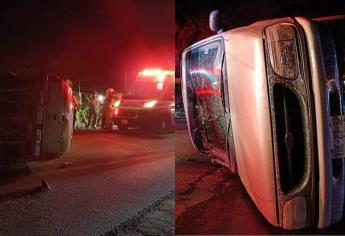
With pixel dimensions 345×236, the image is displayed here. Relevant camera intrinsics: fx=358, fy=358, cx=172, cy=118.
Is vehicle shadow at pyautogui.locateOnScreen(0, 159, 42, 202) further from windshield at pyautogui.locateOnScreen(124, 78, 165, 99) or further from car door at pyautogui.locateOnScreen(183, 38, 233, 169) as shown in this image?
car door at pyautogui.locateOnScreen(183, 38, 233, 169)

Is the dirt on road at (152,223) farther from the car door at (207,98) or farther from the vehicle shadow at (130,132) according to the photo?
the vehicle shadow at (130,132)

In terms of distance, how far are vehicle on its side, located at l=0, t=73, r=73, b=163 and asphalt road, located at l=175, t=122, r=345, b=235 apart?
1.68 m

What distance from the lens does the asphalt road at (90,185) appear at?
117 inches

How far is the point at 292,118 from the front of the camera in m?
1.86

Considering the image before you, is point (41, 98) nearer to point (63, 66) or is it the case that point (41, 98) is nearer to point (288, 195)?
point (63, 66)

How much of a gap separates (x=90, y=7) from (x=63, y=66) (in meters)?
0.75

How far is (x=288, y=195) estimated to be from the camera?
6.02ft

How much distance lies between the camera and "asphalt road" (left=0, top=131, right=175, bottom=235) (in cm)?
296

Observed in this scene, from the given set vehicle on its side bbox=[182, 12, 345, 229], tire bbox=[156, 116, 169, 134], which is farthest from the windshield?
vehicle on its side bbox=[182, 12, 345, 229]

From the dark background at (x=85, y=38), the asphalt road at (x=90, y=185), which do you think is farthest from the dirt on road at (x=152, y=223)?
the dark background at (x=85, y=38)

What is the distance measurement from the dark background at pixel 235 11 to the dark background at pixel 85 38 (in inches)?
19.3

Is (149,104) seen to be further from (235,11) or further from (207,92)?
(235,11)

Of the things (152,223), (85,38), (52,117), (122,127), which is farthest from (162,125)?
(85,38)

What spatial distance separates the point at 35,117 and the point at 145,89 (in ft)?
3.81
